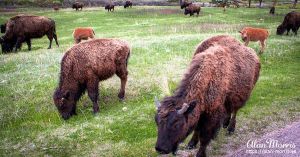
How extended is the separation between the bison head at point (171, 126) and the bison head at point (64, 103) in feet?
16.3

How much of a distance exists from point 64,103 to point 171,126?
5.25m

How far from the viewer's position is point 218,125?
25.8 ft

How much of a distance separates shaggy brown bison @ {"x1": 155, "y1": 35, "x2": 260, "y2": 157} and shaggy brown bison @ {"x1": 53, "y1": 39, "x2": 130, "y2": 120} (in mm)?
3986

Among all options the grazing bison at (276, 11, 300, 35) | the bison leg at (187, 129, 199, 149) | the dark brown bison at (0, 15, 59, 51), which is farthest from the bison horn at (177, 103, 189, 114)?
the grazing bison at (276, 11, 300, 35)

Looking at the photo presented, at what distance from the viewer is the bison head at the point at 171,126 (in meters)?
6.76

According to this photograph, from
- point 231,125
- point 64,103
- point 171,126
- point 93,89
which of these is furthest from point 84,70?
point 171,126

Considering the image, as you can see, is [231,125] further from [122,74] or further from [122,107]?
[122,74]

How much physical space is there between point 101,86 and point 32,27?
1222cm

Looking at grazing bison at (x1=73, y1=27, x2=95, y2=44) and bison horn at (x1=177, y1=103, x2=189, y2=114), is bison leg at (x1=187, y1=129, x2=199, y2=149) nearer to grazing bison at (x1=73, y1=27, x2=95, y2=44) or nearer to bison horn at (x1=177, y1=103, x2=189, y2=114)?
bison horn at (x1=177, y1=103, x2=189, y2=114)

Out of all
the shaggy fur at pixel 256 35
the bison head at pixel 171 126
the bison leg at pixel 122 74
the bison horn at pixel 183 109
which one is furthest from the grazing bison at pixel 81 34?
the bison horn at pixel 183 109

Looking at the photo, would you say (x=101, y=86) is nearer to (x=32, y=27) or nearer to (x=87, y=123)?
(x=87, y=123)

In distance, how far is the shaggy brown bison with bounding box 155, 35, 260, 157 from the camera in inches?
269

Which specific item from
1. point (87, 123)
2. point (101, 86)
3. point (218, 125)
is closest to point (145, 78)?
point (101, 86)

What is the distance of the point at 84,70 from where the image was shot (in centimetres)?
1121
